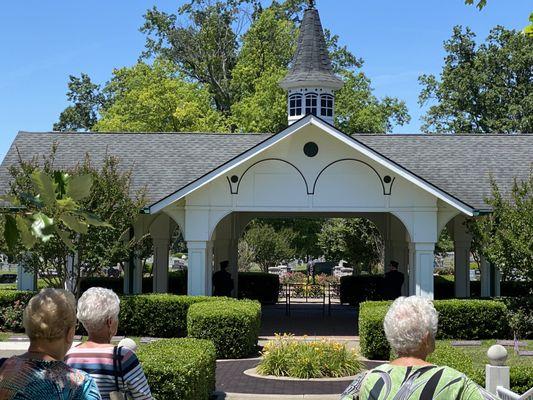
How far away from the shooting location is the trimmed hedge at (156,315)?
18.8m

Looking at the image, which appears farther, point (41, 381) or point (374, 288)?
point (374, 288)

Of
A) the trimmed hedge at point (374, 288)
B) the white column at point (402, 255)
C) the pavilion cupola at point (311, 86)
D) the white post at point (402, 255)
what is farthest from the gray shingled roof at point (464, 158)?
the trimmed hedge at point (374, 288)

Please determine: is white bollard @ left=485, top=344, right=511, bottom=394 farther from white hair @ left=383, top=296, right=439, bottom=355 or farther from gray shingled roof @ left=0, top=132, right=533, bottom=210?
gray shingled roof @ left=0, top=132, right=533, bottom=210

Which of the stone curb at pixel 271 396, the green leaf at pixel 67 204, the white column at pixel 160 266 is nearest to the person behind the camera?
the green leaf at pixel 67 204

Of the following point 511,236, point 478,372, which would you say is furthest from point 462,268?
point 478,372

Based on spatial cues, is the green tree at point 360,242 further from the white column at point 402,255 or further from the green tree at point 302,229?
the white column at point 402,255

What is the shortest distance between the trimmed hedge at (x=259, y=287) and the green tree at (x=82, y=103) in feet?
113

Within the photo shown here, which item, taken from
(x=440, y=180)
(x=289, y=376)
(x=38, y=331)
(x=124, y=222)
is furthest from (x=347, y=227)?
(x=38, y=331)

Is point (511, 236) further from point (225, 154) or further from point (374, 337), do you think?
point (225, 154)

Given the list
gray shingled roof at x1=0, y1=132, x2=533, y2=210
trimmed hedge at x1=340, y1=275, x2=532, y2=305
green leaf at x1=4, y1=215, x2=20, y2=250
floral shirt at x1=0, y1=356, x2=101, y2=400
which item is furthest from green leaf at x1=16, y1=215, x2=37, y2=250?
trimmed hedge at x1=340, y1=275, x2=532, y2=305

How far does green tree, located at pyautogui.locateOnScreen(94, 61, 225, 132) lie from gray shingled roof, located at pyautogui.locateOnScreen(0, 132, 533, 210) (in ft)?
53.3

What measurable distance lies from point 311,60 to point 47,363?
76.0 feet

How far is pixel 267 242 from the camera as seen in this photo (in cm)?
4425

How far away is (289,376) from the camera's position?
45.3 ft
